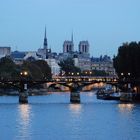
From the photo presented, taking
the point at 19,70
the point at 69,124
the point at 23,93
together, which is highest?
the point at 19,70

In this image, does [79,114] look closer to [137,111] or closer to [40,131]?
[137,111]

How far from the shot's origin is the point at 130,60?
3824 inches

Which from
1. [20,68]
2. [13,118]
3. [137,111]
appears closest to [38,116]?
[13,118]

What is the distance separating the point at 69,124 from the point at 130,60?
4014 cm

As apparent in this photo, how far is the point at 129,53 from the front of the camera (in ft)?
320

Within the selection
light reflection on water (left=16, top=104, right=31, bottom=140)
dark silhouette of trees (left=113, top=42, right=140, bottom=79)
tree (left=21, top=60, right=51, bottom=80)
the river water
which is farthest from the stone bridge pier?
tree (left=21, top=60, right=51, bottom=80)

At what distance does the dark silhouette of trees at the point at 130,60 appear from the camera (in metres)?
96.3

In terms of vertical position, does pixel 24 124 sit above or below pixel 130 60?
below

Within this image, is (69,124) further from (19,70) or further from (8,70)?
(8,70)

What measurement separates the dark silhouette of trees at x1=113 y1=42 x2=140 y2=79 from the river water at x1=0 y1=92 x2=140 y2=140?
860 inches

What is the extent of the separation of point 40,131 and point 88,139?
17.3ft

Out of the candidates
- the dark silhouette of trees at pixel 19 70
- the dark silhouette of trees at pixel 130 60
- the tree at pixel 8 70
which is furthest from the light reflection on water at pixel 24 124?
the tree at pixel 8 70

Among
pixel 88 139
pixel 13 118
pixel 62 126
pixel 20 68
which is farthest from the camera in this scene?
pixel 20 68

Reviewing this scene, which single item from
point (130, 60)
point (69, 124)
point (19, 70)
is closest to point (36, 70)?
point (19, 70)
